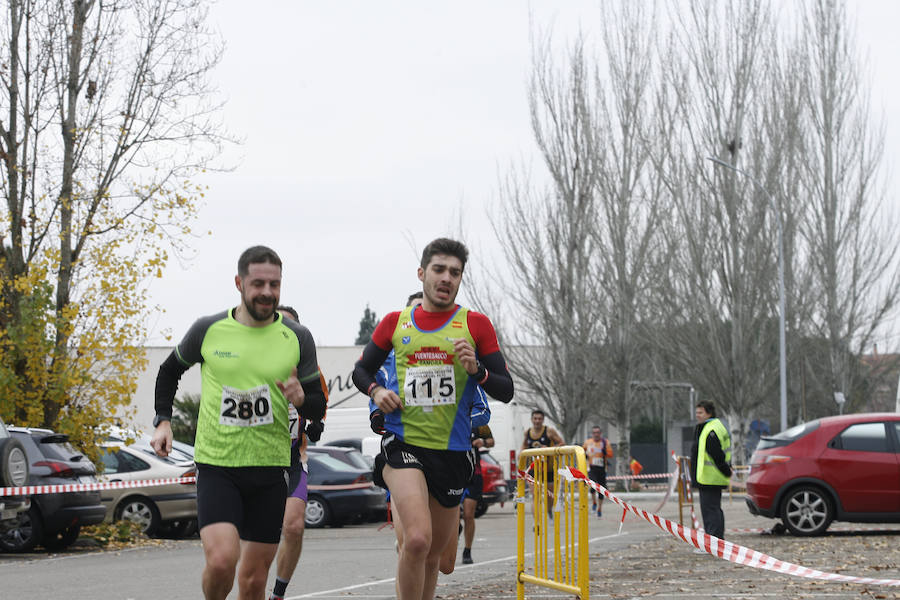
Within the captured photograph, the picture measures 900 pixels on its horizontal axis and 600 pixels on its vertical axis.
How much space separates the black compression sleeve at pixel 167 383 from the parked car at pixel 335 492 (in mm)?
16735

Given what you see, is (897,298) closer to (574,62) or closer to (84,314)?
(574,62)

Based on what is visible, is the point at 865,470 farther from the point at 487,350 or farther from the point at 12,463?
the point at 487,350

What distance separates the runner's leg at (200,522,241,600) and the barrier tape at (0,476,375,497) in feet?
31.7

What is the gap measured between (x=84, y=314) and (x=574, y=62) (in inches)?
1111

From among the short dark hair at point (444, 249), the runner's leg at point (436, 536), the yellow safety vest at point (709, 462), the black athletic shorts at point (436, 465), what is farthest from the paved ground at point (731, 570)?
the short dark hair at point (444, 249)

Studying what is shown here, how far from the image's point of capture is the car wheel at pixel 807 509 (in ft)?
59.1

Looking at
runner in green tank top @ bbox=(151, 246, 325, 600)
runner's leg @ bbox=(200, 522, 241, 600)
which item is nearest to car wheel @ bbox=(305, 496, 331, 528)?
runner in green tank top @ bbox=(151, 246, 325, 600)

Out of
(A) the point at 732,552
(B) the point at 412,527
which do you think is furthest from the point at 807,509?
(B) the point at 412,527

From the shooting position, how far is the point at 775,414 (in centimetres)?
5444

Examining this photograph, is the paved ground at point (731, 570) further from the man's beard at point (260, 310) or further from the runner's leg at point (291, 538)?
the man's beard at point (260, 310)

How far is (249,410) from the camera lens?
20.6 feet

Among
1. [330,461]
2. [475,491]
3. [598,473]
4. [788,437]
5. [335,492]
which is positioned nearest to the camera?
[475,491]

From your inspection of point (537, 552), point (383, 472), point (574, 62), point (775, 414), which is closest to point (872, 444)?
point (537, 552)

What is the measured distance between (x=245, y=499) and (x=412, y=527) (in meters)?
0.90
